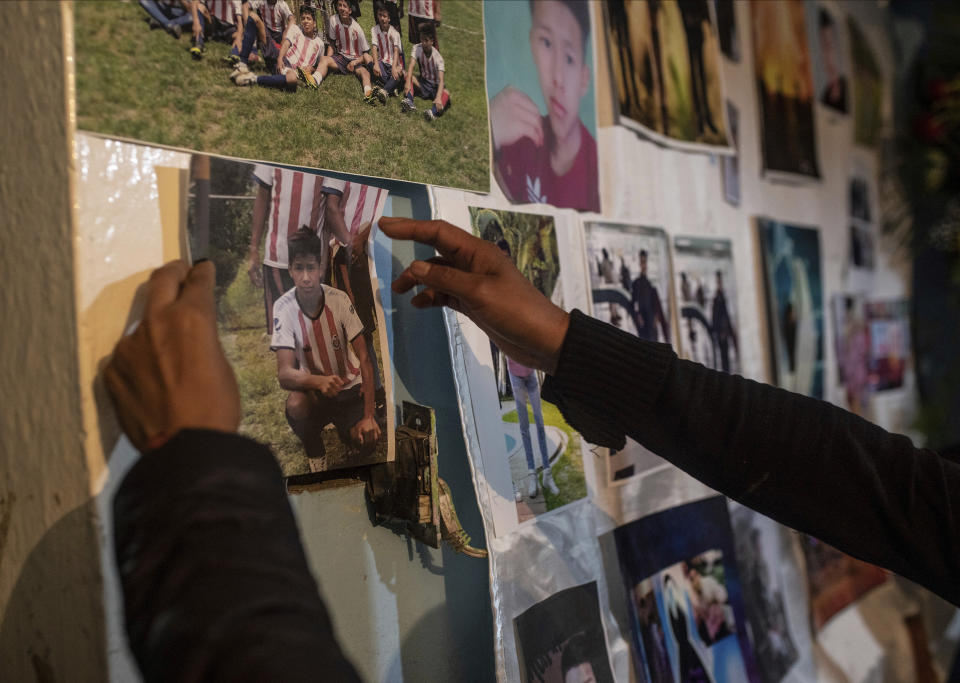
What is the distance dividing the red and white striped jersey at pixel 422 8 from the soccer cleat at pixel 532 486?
57cm


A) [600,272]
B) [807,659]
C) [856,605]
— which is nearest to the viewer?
[600,272]

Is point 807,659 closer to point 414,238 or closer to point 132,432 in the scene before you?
point 414,238

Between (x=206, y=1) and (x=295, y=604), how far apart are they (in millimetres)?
519

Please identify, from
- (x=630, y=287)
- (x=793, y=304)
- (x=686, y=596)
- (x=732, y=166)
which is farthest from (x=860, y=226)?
(x=686, y=596)

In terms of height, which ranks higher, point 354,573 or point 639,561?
point 354,573

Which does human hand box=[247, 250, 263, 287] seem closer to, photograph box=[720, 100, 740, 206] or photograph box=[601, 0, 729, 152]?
photograph box=[601, 0, 729, 152]

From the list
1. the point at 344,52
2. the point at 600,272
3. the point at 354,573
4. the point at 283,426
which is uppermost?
the point at 344,52

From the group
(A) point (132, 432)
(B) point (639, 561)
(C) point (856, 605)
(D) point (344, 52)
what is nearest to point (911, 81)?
(C) point (856, 605)

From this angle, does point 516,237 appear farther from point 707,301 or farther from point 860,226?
point 860,226

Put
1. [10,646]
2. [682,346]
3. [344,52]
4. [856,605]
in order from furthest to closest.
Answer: [856,605], [682,346], [344,52], [10,646]

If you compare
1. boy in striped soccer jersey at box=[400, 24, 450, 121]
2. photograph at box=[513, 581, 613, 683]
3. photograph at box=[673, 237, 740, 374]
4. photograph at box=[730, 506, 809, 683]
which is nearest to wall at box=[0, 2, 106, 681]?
boy in striped soccer jersey at box=[400, 24, 450, 121]

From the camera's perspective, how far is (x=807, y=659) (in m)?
1.44

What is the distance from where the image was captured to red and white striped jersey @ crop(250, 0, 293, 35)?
67cm

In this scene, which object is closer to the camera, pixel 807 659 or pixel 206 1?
pixel 206 1
